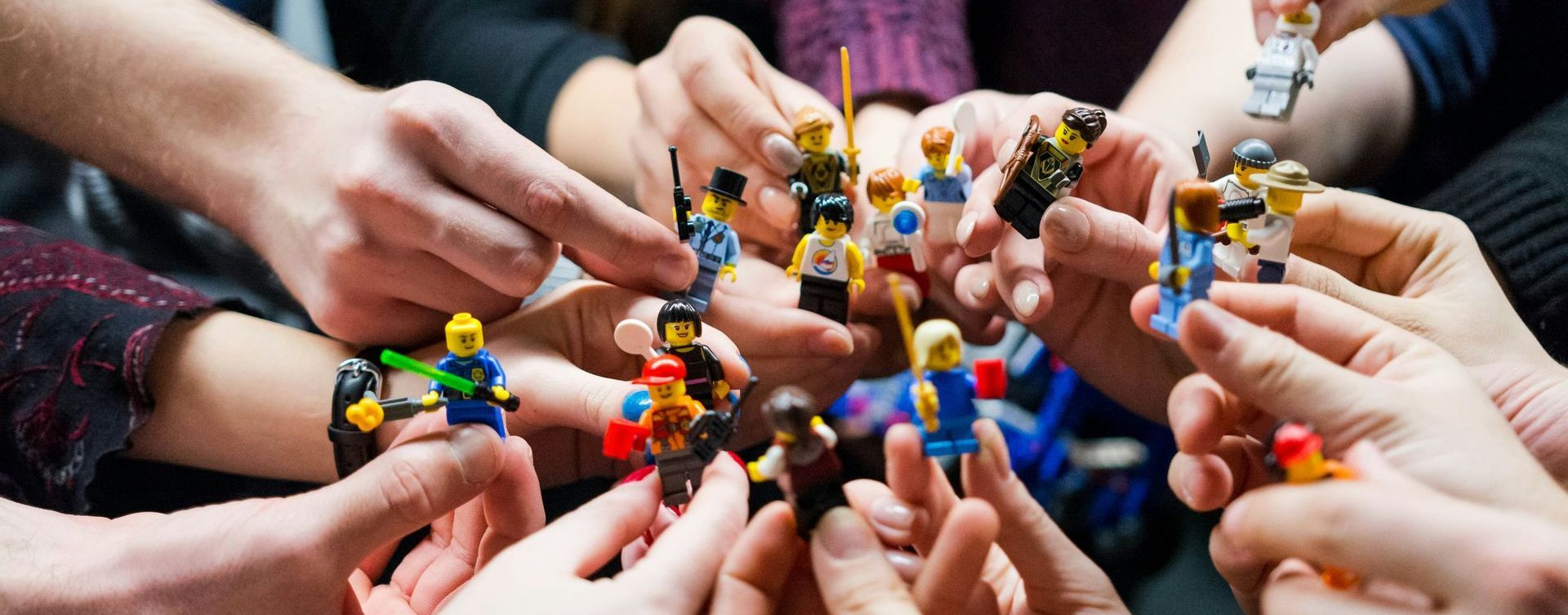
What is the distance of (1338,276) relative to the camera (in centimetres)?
92

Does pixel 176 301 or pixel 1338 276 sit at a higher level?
pixel 1338 276

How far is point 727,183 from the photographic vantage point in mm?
1024

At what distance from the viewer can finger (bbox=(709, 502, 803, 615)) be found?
69 centimetres

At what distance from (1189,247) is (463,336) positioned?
59cm

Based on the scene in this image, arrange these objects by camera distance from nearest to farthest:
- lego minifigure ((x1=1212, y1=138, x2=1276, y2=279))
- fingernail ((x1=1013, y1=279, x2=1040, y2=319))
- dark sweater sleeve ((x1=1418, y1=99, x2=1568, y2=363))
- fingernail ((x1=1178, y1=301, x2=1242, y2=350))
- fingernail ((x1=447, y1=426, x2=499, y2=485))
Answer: fingernail ((x1=1178, y1=301, x2=1242, y2=350)) → fingernail ((x1=447, y1=426, x2=499, y2=485)) → lego minifigure ((x1=1212, y1=138, x2=1276, y2=279)) → fingernail ((x1=1013, y1=279, x2=1040, y2=319)) → dark sweater sleeve ((x1=1418, y1=99, x2=1568, y2=363))

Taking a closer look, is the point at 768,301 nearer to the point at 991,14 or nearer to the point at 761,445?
the point at 761,445

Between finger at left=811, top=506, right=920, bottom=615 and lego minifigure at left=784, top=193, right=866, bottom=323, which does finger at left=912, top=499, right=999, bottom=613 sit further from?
lego minifigure at left=784, top=193, right=866, bottom=323

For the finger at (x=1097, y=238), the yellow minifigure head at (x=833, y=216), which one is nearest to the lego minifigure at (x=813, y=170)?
the yellow minifigure head at (x=833, y=216)

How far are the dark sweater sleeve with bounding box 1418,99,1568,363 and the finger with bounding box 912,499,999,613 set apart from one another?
78cm

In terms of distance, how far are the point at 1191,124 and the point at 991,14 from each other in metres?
0.67

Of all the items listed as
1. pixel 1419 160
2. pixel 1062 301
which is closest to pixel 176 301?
pixel 1062 301

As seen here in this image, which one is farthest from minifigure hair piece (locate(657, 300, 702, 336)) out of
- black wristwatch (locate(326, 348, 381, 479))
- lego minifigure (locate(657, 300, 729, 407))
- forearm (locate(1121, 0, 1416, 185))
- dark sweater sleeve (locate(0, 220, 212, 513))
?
forearm (locate(1121, 0, 1416, 185))

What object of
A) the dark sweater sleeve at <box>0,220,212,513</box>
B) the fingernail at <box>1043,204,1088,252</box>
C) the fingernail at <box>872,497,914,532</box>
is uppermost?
the fingernail at <box>1043,204,1088,252</box>

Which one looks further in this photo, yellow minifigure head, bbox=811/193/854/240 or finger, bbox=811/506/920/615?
yellow minifigure head, bbox=811/193/854/240
